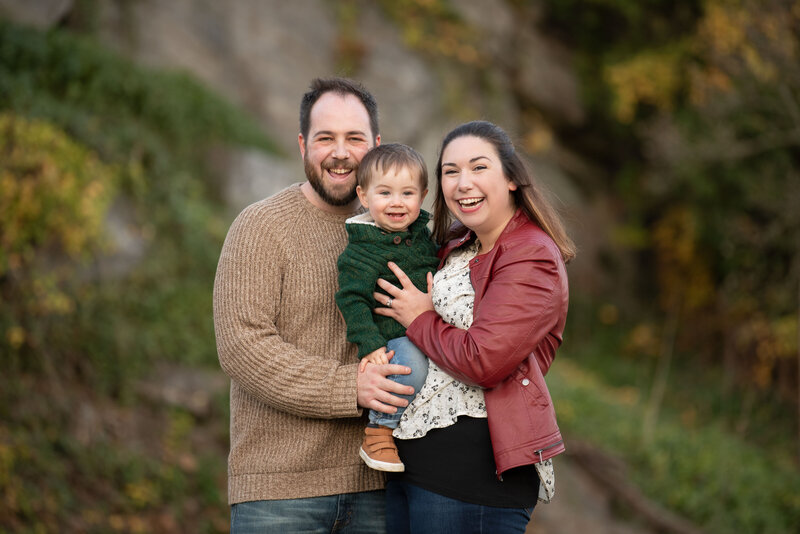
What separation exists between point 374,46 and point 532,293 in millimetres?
8822

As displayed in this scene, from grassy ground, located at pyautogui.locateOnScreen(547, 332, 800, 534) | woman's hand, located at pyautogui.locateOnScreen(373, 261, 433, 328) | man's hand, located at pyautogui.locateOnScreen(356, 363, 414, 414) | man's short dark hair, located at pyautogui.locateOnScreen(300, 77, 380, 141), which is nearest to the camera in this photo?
man's hand, located at pyautogui.locateOnScreen(356, 363, 414, 414)

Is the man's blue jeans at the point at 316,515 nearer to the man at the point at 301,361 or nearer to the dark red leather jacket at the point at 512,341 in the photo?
the man at the point at 301,361

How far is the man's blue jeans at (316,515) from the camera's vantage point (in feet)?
8.06

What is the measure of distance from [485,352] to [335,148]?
1.01m

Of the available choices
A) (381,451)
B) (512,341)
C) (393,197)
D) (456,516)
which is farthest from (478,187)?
(456,516)

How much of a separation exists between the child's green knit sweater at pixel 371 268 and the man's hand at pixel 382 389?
0.09m

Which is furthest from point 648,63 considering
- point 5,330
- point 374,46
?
point 5,330

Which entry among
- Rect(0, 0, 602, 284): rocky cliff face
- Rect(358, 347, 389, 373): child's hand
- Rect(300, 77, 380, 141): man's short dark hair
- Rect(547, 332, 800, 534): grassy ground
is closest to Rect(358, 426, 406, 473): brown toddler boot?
Rect(358, 347, 389, 373): child's hand

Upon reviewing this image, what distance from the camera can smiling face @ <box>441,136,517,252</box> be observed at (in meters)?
2.43

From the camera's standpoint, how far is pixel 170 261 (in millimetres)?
6473

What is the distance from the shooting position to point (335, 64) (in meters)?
10.0

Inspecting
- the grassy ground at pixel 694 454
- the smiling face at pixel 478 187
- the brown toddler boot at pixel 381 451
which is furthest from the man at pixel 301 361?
the grassy ground at pixel 694 454

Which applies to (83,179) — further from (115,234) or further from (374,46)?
(374,46)

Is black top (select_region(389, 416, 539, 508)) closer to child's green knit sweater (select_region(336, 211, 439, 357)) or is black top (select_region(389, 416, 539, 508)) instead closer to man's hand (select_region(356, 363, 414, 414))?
man's hand (select_region(356, 363, 414, 414))
